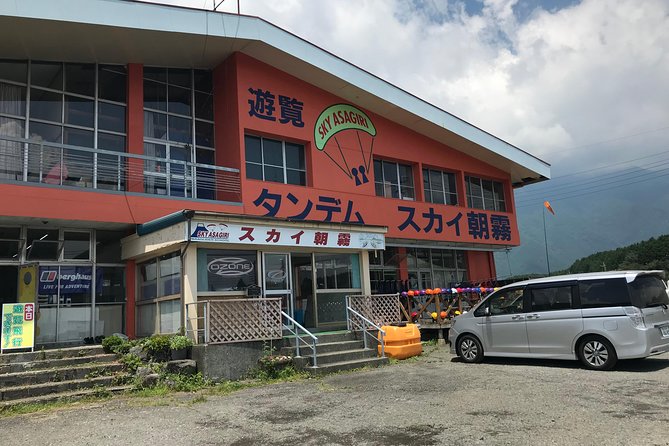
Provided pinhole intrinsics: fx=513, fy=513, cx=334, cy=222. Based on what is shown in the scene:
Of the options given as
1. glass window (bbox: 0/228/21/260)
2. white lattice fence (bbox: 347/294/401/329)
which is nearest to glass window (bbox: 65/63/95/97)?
glass window (bbox: 0/228/21/260)

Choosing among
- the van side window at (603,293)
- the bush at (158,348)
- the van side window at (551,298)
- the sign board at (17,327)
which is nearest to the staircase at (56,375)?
the sign board at (17,327)

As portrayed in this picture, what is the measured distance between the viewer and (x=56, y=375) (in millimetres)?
8523

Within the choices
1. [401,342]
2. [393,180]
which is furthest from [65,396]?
[393,180]

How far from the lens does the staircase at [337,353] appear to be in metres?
10.1

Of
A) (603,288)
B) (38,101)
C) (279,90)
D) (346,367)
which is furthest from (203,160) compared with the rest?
(603,288)

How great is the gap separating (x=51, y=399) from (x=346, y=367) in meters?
5.24

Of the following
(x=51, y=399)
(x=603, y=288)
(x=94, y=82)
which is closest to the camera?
(x=51, y=399)

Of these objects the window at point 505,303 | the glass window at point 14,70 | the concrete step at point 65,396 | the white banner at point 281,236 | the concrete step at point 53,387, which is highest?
the glass window at point 14,70

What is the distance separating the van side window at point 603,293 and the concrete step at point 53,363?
350 inches

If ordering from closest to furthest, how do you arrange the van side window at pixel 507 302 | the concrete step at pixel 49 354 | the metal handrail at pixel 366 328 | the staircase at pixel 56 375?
the staircase at pixel 56 375 → the concrete step at pixel 49 354 → the van side window at pixel 507 302 → the metal handrail at pixel 366 328

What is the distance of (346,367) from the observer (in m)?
10.4

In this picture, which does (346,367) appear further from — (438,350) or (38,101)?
(38,101)

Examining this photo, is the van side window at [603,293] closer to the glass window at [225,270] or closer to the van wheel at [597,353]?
the van wheel at [597,353]

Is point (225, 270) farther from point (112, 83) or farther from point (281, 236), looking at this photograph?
point (112, 83)
